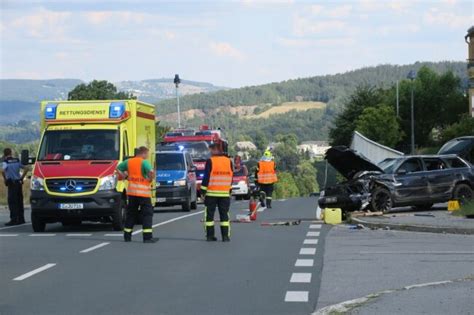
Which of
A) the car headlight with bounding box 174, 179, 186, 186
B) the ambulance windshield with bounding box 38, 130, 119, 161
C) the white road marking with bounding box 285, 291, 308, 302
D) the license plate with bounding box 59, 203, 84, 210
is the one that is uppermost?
the ambulance windshield with bounding box 38, 130, 119, 161

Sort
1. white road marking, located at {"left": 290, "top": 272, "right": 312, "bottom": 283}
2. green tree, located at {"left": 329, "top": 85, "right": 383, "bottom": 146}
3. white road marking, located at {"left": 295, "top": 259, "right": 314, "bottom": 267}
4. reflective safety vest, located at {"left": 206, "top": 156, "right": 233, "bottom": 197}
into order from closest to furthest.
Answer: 1. white road marking, located at {"left": 290, "top": 272, "right": 312, "bottom": 283}
2. white road marking, located at {"left": 295, "top": 259, "right": 314, "bottom": 267}
3. reflective safety vest, located at {"left": 206, "top": 156, "right": 233, "bottom": 197}
4. green tree, located at {"left": 329, "top": 85, "right": 383, "bottom": 146}

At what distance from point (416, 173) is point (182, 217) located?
652cm

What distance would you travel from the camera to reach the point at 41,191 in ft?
70.6

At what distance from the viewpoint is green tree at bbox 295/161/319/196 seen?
165875 millimetres

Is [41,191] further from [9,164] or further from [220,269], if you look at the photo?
[220,269]

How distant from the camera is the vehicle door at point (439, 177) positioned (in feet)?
89.7

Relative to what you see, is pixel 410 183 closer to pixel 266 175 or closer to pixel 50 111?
pixel 266 175

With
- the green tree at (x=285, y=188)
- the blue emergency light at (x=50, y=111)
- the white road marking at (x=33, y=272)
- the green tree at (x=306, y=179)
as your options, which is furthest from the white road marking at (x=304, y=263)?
the green tree at (x=306, y=179)

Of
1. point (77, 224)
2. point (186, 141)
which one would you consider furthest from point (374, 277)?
point (186, 141)

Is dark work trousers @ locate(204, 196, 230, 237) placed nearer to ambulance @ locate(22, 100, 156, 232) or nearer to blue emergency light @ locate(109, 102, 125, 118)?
ambulance @ locate(22, 100, 156, 232)

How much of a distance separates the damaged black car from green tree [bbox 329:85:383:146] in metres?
84.0

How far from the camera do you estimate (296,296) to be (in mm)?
11625

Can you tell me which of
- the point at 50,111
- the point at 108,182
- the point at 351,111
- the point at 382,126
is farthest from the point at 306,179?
the point at 108,182

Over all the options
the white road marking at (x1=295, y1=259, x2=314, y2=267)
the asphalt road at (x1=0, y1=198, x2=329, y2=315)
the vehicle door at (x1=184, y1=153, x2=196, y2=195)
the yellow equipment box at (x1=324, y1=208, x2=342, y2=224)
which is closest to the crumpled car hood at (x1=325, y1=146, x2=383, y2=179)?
the yellow equipment box at (x1=324, y1=208, x2=342, y2=224)
